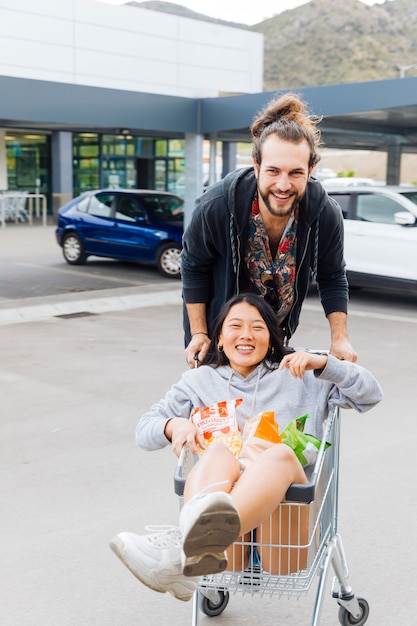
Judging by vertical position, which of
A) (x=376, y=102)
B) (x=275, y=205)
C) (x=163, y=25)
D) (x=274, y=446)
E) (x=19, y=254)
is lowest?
(x=19, y=254)

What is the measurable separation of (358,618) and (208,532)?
3.98 ft

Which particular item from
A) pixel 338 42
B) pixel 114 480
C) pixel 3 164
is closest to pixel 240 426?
pixel 114 480

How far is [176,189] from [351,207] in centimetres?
2263

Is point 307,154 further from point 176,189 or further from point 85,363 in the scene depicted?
point 176,189

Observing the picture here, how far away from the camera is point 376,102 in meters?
12.4

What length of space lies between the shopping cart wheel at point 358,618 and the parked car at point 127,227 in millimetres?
11382

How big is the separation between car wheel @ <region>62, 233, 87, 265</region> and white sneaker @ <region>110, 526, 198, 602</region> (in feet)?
45.0

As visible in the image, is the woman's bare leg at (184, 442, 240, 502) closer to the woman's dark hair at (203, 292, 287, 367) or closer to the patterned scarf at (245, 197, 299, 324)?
the woman's dark hair at (203, 292, 287, 367)

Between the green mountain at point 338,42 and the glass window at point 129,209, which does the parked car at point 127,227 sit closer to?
the glass window at point 129,209

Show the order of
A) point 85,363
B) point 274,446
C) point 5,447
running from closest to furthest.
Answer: point 274,446, point 5,447, point 85,363

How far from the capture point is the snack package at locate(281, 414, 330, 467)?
2920 millimetres

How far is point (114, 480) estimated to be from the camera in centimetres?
496

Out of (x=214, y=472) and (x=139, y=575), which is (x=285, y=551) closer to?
(x=214, y=472)

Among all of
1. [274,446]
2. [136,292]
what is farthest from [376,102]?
[274,446]
